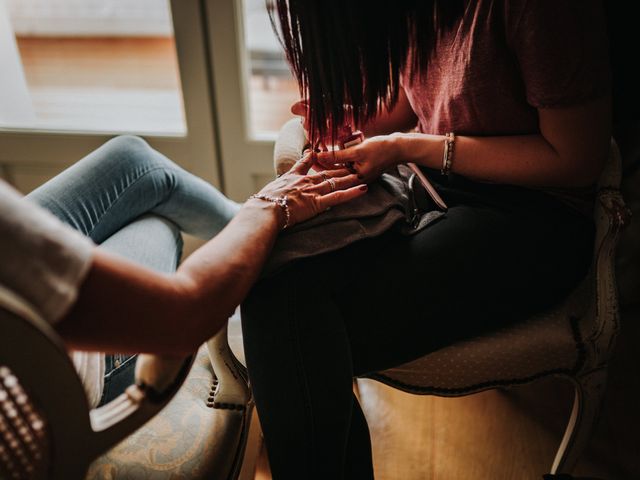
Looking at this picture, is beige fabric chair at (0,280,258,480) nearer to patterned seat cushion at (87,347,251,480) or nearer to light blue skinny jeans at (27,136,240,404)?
patterned seat cushion at (87,347,251,480)

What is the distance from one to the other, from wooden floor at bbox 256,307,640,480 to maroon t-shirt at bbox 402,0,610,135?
0.67 m

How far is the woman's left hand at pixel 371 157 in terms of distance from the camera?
32.4 inches

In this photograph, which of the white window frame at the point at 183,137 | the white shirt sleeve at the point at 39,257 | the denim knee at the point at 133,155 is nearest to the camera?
the white shirt sleeve at the point at 39,257

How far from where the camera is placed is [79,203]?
34.1 inches

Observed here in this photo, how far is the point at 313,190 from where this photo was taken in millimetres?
765

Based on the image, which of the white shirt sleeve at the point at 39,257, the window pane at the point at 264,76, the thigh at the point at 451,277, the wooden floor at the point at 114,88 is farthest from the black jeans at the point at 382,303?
the wooden floor at the point at 114,88

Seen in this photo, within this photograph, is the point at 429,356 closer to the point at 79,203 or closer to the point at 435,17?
the point at 435,17

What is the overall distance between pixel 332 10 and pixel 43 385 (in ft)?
1.99

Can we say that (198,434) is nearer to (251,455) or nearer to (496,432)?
(251,455)

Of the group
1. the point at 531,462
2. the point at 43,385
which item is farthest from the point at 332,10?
the point at 531,462

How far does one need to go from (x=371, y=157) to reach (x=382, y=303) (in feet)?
0.79

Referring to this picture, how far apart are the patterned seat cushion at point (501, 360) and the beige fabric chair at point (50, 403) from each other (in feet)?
1.25

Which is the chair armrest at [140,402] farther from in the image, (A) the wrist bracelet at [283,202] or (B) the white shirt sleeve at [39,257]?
(A) the wrist bracelet at [283,202]

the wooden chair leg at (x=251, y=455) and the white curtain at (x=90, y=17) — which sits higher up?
the white curtain at (x=90, y=17)
